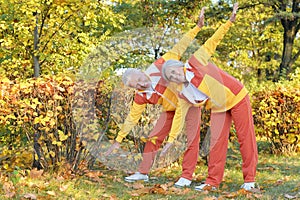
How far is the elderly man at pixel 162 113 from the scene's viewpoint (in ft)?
13.3

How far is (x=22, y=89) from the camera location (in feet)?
12.9

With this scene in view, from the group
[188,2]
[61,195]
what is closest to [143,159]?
[61,195]

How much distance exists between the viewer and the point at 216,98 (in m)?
3.90

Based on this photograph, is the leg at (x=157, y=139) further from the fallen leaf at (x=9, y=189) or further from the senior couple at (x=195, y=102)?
the fallen leaf at (x=9, y=189)

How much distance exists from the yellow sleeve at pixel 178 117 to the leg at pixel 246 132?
474 millimetres

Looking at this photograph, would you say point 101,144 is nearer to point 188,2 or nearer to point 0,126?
point 0,126

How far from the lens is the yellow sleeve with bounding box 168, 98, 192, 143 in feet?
13.4

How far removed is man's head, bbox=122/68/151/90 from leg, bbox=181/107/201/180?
2.04ft

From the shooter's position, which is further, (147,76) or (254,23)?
(254,23)

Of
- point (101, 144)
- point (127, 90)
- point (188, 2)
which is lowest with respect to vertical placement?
point (101, 144)

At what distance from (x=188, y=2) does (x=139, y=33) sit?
218 inches

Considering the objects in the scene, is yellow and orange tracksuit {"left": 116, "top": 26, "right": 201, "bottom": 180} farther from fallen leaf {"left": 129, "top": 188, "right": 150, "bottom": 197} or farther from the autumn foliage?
fallen leaf {"left": 129, "top": 188, "right": 150, "bottom": 197}

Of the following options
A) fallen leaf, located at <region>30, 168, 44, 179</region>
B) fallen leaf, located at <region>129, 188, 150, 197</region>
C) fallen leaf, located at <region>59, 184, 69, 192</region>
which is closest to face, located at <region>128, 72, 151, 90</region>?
fallen leaf, located at <region>129, 188, 150, 197</region>

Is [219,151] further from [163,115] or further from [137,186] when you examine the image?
[137,186]
